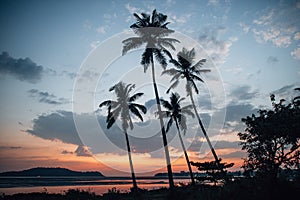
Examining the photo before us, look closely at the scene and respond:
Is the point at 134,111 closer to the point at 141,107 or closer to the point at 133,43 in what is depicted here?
the point at 141,107

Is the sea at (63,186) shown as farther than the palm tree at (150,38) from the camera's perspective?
Yes

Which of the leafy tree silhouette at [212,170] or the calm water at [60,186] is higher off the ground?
the leafy tree silhouette at [212,170]

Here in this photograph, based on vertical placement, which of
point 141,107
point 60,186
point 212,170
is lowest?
point 60,186

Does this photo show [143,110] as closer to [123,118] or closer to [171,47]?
[123,118]

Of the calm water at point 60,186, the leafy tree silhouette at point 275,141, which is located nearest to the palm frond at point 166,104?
the calm water at point 60,186

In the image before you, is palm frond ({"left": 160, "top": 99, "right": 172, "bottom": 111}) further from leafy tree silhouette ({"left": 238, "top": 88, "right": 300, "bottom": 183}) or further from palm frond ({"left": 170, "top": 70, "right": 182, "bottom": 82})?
leafy tree silhouette ({"left": 238, "top": 88, "right": 300, "bottom": 183})

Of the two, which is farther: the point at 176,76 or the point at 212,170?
the point at 176,76

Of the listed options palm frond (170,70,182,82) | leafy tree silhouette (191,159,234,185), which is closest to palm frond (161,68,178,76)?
palm frond (170,70,182,82)

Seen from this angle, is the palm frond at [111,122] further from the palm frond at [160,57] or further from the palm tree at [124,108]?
the palm frond at [160,57]

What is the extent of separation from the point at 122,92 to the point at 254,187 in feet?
77.5

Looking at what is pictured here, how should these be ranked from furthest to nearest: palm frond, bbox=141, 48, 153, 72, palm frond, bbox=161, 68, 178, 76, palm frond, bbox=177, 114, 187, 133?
palm frond, bbox=177, 114, 187, 133 → palm frond, bbox=161, 68, 178, 76 → palm frond, bbox=141, 48, 153, 72

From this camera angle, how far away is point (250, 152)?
56.9ft

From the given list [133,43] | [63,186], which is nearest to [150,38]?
[133,43]

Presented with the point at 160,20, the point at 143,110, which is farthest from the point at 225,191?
the point at 143,110
